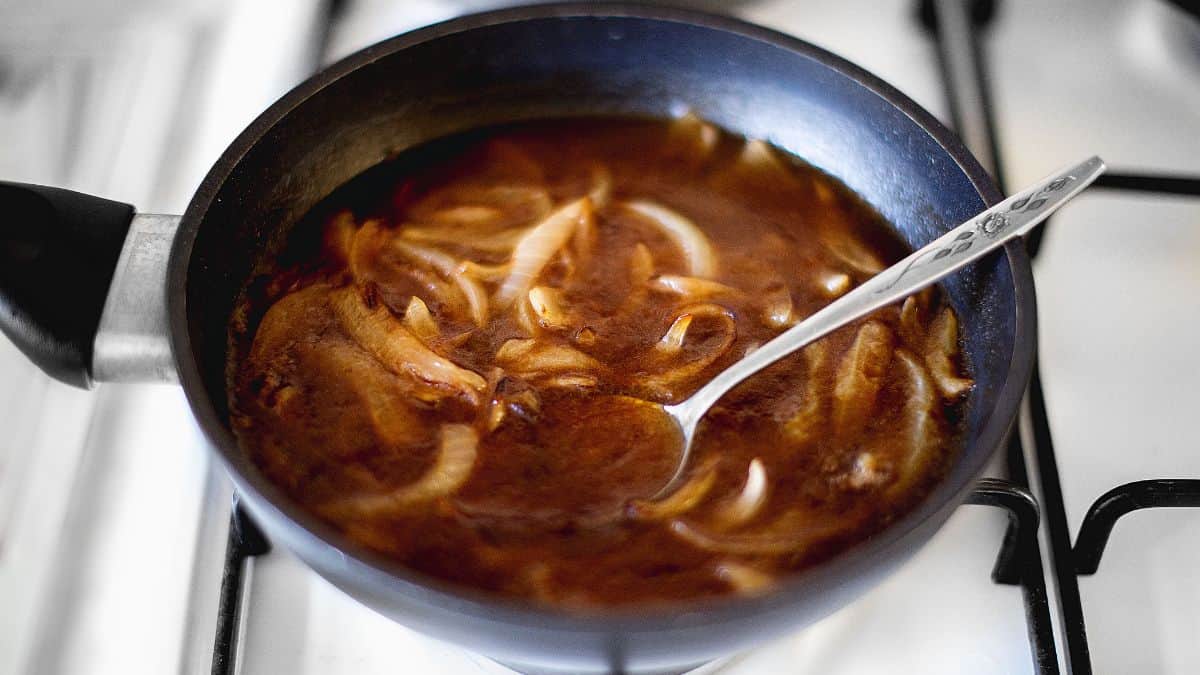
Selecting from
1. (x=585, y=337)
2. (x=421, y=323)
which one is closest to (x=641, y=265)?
(x=585, y=337)

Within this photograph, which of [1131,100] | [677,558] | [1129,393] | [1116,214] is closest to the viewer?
[677,558]

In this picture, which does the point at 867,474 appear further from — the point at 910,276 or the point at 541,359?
the point at 541,359

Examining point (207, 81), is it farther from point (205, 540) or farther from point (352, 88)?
point (205, 540)

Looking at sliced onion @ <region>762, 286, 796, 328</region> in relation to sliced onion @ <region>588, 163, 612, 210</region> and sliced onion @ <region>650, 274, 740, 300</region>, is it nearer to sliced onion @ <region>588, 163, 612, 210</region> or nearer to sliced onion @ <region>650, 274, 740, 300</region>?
sliced onion @ <region>650, 274, 740, 300</region>

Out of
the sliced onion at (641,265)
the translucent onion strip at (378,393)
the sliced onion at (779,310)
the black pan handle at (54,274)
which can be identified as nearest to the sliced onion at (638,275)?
the sliced onion at (641,265)

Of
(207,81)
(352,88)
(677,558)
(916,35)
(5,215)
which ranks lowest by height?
(677,558)

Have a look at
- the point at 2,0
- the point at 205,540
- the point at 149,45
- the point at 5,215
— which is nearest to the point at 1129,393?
the point at 205,540

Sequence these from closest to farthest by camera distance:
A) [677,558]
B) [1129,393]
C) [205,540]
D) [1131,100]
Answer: [677,558]
[205,540]
[1129,393]
[1131,100]

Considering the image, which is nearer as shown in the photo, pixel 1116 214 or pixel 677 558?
pixel 677 558

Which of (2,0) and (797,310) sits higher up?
(2,0)
